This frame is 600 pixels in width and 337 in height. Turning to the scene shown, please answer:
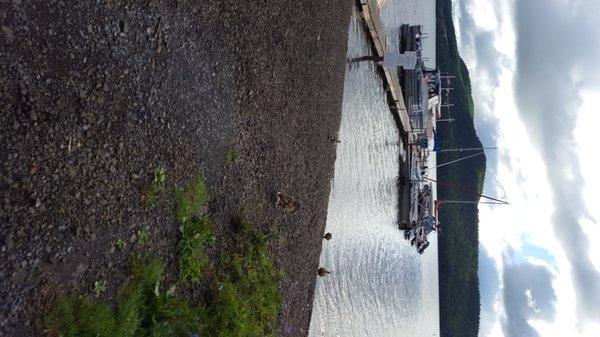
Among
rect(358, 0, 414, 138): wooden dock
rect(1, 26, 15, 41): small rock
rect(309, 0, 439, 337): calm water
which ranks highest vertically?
rect(358, 0, 414, 138): wooden dock

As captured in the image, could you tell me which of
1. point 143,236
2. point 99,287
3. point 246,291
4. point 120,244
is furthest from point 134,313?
point 246,291

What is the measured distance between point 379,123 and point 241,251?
9774mm

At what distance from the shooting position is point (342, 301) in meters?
12.3

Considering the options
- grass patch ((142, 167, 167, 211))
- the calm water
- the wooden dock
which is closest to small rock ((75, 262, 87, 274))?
grass patch ((142, 167, 167, 211))

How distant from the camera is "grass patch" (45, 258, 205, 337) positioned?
4.64 metres

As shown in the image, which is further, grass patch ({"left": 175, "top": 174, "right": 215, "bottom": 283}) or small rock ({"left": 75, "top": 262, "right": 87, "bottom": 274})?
grass patch ({"left": 175, "top": 174, "right": 215, "bottom": 283})

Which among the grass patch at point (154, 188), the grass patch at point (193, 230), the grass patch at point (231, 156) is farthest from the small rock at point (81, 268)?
the grass patch at point (231, 156)

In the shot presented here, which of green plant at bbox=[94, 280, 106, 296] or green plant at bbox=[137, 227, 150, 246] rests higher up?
green plant at bbox=[137, 227, 150, 246]

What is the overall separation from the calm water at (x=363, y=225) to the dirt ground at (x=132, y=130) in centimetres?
221

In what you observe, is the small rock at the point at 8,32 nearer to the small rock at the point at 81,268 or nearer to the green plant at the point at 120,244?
the small rock at the point at 81,268

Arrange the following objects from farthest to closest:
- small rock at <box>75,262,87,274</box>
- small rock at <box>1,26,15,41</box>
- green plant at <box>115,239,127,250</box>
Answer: green plant at <box>115,239,127,250</box> < small rock at <box>75,262,87,274</box> < small rock at <box>1,26,15,41</box>

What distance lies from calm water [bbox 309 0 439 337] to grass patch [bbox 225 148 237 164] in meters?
3.92

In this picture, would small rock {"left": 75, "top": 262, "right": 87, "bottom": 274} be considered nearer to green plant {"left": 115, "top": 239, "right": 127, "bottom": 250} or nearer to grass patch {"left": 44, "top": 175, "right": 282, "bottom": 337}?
grass patch {"left": 44, "top": 175, "right": 282, "bottom": 337}

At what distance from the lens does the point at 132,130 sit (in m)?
5.48
